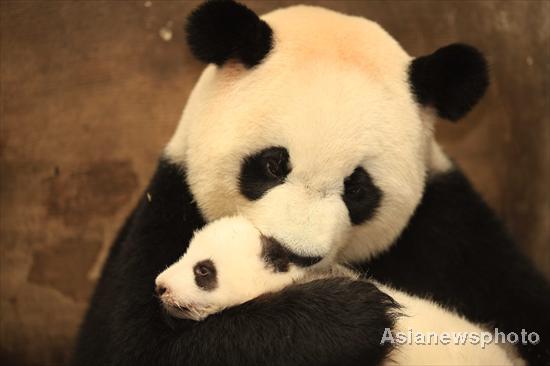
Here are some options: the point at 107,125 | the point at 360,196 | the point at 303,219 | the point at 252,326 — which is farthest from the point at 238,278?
the point at 107,125

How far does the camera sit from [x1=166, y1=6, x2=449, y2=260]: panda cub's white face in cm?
232

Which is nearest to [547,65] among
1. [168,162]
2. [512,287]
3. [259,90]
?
[512,287]

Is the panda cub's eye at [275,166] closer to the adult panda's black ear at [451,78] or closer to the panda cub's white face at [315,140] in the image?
the panda cub's white face at [315,140]

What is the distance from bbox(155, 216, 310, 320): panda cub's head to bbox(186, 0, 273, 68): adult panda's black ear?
0.62 meters

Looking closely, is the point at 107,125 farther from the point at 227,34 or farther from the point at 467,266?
the point at 467,266

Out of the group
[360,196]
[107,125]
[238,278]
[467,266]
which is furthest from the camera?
[107,125]

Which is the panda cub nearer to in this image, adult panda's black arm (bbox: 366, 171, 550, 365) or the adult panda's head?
the adult panda's head

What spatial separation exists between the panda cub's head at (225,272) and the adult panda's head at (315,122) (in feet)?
0.25

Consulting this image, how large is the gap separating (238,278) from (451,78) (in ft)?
3.40

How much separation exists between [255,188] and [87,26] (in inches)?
57.6

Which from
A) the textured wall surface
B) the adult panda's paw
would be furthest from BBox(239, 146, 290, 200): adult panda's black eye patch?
the textured wall surface

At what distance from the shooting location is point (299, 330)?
2.27 meters

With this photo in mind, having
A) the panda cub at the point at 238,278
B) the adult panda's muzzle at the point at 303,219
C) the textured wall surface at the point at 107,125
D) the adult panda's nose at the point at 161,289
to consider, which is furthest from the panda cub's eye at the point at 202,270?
the textured wall surface at the point at 107,125

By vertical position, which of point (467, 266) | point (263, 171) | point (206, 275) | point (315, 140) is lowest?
point (467, 266)
